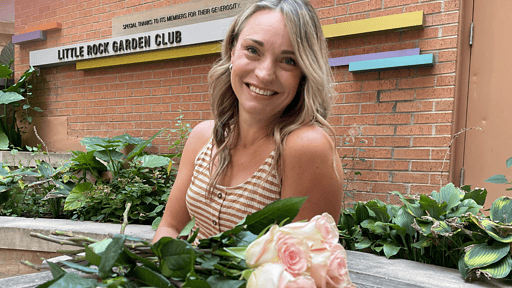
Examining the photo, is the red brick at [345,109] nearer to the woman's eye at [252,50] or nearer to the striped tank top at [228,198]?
the striped tank top at [228,198]

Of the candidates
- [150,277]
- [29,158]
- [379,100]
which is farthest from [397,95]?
[29,158]

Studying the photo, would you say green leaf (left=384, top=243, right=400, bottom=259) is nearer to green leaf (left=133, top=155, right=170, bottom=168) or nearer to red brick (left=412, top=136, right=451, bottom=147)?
red brick (left=412, top=136, right=451, bottom=147)

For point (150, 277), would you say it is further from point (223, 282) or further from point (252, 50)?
point (252, 50)

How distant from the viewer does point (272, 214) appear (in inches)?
22.7

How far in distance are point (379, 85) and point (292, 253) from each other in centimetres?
304

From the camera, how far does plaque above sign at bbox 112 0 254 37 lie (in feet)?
13.1

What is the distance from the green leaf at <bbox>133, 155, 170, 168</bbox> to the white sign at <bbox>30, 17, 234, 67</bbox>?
1.31 metres

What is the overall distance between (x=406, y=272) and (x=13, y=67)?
668 centimetres

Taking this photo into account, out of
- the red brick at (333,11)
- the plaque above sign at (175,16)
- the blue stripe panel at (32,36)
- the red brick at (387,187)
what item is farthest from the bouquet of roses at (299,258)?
the blue stripe panel at (32,36)

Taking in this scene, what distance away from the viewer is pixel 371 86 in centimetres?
329

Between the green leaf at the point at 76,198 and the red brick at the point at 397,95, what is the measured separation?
2741mm

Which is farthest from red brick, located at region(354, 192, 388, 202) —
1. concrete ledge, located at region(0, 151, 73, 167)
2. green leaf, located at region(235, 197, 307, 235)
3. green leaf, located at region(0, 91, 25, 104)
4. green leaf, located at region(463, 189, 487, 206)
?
green leaf, located at region(0, 91, 25, 104)

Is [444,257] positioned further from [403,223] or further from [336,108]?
[336,108]

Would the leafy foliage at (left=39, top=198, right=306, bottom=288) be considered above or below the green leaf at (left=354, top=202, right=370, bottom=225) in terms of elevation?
above
